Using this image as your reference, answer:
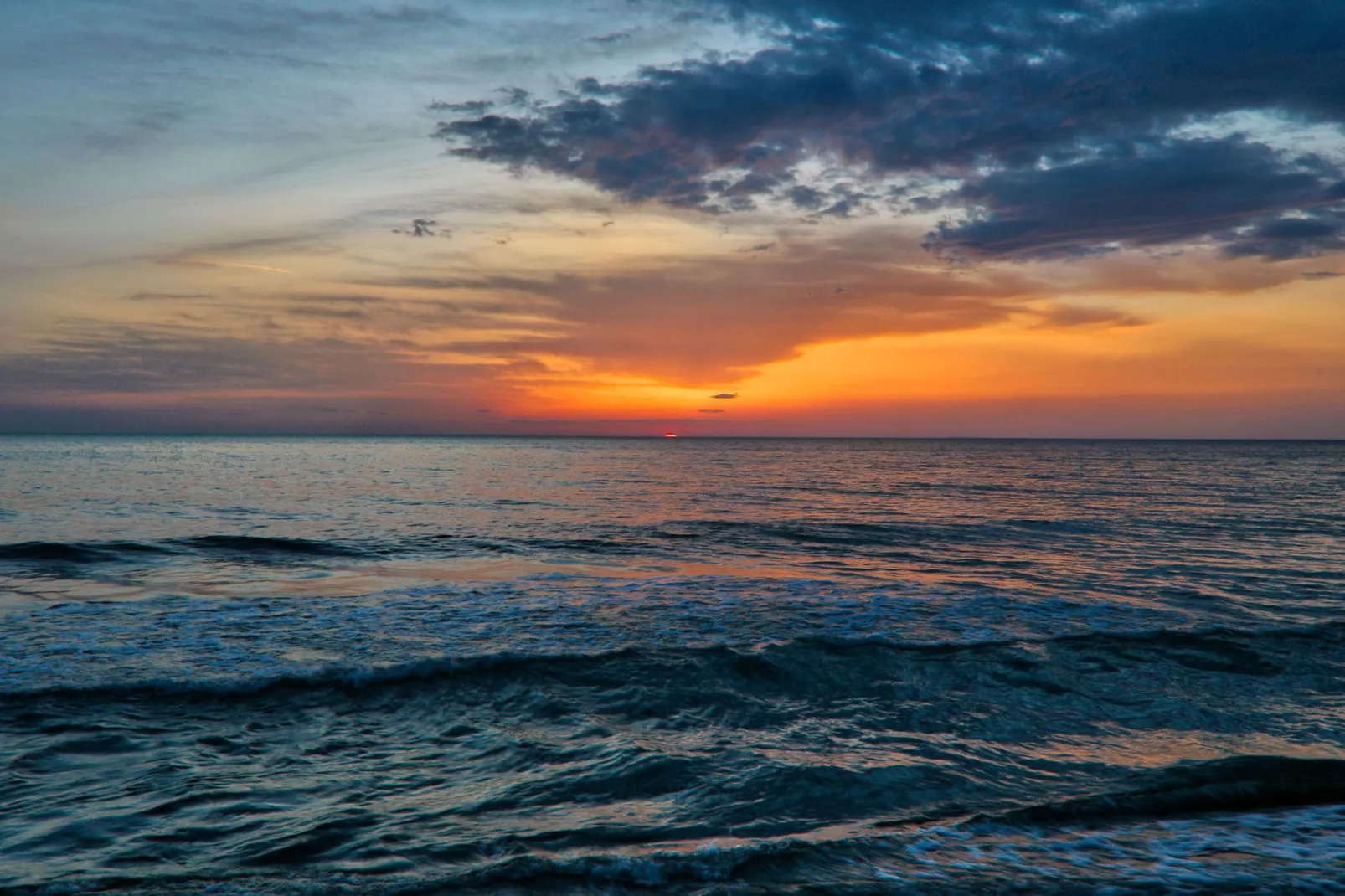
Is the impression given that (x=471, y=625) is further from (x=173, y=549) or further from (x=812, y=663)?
(x=173, y=549)

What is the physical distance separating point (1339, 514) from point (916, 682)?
120 feet

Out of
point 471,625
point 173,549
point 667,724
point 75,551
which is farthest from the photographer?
point 173,549

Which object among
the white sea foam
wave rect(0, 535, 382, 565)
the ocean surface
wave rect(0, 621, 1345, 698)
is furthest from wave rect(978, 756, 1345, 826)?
wave rect(0, 535, 382, 565)

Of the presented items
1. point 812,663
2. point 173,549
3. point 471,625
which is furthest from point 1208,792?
point 173,549

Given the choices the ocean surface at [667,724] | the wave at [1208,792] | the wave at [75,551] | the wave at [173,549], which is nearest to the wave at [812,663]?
the ocean surface at [667,724]

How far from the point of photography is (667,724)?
8.77 m

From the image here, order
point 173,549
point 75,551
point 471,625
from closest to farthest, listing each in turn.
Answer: point 471,625 < point 75,551 < point 173,549

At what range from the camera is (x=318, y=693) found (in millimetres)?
9648

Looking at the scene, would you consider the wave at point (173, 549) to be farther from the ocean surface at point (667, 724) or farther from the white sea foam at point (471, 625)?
the white sea foam at point (471, 625)

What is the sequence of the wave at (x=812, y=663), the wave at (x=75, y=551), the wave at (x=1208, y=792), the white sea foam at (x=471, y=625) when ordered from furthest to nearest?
the wave at (x=75, y=551)
the white sea foam at (x=471, y=625)
the wave at (x=812, y=663)
the wave at (x=1208, y=792)

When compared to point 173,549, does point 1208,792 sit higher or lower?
higher

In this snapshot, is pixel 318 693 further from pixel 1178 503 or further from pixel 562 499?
pixel 1178 503

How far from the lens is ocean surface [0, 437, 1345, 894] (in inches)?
230

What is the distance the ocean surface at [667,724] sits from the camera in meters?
5.84
